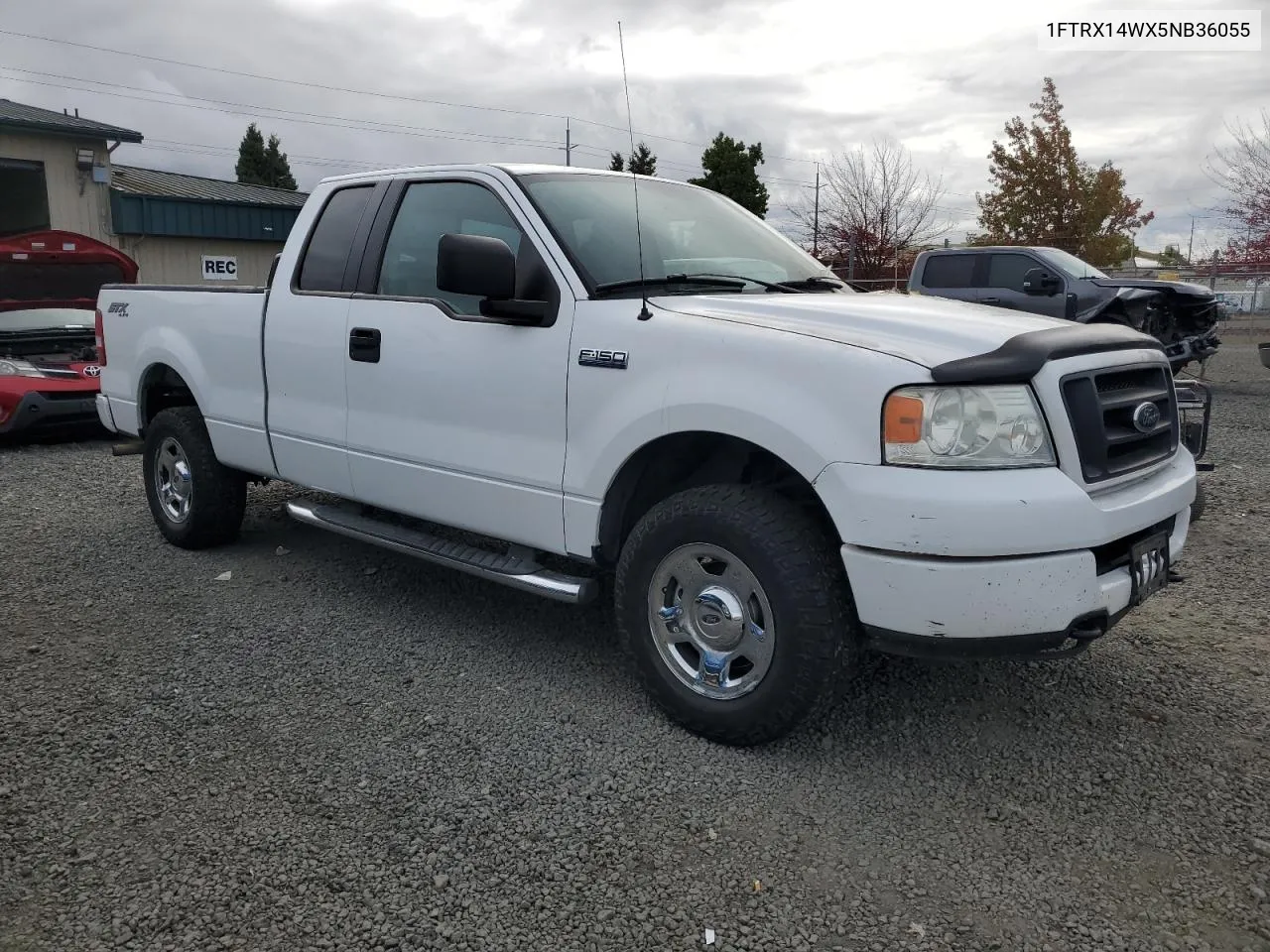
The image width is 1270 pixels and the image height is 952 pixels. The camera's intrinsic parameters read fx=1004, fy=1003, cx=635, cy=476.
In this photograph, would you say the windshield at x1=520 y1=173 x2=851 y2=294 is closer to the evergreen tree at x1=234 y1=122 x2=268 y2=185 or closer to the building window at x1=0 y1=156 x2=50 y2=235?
the building window at x1=0 y1=156 x2=50 y2=235

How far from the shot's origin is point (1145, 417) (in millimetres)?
3230

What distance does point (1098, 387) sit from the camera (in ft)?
10.1

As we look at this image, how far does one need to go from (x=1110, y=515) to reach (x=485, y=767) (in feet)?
6.77

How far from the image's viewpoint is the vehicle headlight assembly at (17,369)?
31.2ft

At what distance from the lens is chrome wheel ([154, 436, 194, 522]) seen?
5.63 m

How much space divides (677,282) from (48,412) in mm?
7958

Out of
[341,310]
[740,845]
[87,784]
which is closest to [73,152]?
[341,310]

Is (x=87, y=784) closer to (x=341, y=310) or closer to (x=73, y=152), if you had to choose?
(x=341, y=310)

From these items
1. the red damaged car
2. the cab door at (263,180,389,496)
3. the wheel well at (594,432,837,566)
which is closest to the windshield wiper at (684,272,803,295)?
the wheel well at (594,432,837,566)

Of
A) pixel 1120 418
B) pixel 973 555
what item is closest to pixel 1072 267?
pixel 1120 418

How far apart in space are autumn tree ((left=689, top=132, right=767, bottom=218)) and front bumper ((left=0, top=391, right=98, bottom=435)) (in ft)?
68.1

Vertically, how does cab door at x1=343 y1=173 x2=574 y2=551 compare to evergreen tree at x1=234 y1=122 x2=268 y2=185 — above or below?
below

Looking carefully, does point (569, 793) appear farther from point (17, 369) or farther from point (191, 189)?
point (191, 189)

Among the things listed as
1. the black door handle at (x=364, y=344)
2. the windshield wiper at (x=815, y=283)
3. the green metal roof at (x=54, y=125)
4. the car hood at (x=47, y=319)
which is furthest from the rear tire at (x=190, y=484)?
the green metal roof at (x=54, y=125)
